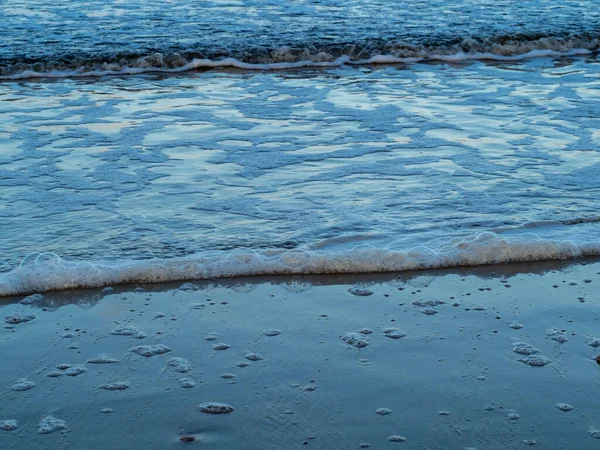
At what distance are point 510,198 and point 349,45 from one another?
723 cm

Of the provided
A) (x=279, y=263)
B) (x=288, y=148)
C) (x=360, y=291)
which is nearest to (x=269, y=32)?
(x=288, y=148)

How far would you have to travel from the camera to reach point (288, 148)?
689cm

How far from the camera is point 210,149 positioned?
6840mm

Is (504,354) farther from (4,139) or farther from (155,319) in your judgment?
(4,139)

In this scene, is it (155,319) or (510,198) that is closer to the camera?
(155,319)

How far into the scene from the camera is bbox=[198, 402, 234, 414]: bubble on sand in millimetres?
3023

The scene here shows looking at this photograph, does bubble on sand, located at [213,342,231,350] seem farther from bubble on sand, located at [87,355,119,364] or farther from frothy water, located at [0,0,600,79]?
frothy water, located at [0,0,600,79]

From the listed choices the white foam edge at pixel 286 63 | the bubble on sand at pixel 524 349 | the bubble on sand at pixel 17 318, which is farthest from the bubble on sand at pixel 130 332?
the white foam edge at pixel 286 63

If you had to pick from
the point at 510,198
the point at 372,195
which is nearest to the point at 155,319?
the point at 372,195

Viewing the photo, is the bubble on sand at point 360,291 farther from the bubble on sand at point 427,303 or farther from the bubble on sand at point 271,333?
the bubble on sand at point 271,333

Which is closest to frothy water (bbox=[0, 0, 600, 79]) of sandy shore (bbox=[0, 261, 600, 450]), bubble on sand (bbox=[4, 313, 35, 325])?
bubble on sand (bbox=[4, 313, 35, 325])

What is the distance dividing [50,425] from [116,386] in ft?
1.09

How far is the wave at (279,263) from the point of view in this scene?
4.21 m

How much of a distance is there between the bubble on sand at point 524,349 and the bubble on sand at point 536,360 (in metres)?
0.04
